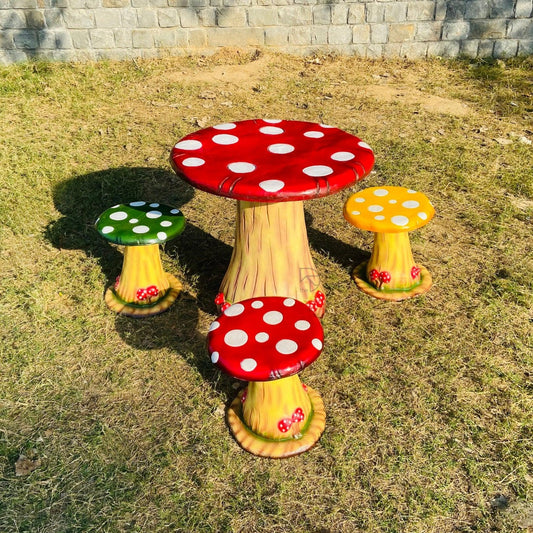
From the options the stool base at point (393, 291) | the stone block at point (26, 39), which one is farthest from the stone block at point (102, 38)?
the stool base at point (393, 291)

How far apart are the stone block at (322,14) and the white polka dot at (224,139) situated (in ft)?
18.2

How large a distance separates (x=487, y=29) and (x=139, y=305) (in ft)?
23.2

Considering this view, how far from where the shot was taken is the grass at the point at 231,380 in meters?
2.73

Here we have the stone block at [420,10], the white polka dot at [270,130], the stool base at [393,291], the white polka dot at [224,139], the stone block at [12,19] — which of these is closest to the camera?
the white polka dot at [224,139]

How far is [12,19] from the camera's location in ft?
26.3

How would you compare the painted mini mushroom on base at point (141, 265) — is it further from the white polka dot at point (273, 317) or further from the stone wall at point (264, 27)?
the stone wall at point (264, 27)

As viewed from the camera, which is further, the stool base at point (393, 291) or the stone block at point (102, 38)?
the stone block at point (102, 38)

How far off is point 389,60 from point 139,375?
269 inches

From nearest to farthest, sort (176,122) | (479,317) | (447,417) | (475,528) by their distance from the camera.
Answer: (475,528)
(447,417)
(479,317)
(176,122)

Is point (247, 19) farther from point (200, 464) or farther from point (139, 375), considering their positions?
point (200, 464)

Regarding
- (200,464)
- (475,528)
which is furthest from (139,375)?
(475,528)

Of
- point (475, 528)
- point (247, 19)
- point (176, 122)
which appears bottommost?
point (475, 528)

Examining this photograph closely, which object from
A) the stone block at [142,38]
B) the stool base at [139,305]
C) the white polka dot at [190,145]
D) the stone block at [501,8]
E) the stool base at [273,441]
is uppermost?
the white polka dot at [190,145]

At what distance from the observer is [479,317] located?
3854mm
